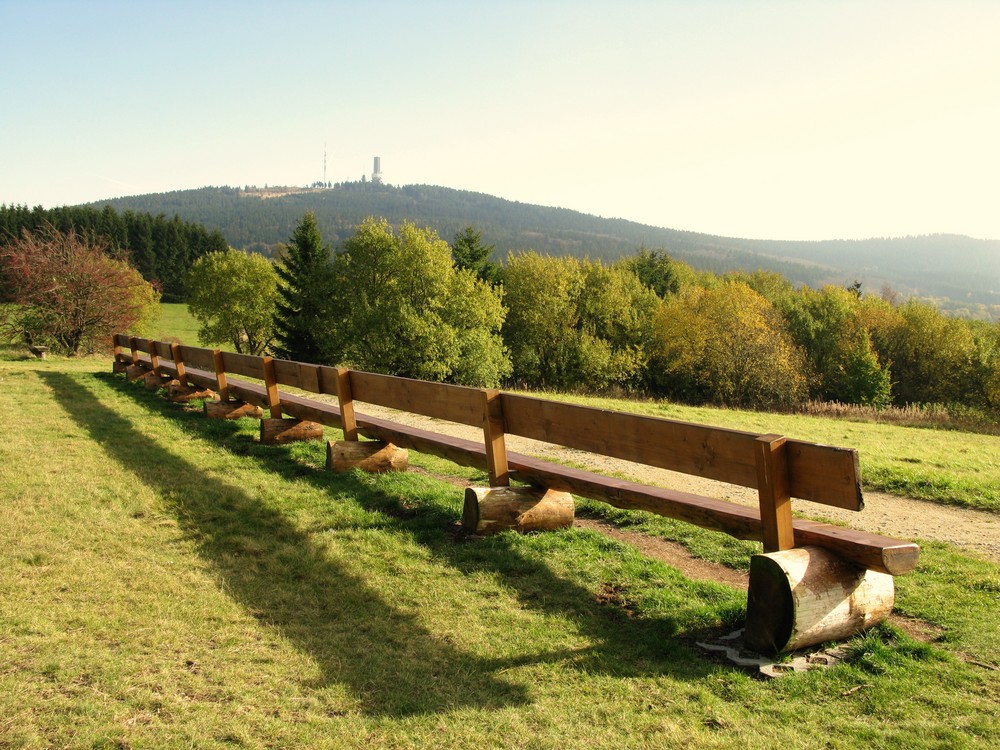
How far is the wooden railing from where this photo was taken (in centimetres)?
348

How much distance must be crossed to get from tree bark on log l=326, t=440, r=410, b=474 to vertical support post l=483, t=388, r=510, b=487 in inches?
81.9

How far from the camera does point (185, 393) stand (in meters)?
12.4

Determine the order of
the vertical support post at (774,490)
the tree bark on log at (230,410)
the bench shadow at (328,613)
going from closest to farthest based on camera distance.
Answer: the bench shadow at (328,613) < the vertical support post at (774,490) < the tree bark on log at (230,410)

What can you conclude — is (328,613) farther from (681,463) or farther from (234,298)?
(234,298)

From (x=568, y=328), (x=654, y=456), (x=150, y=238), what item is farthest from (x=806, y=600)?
(x=150, y=238)

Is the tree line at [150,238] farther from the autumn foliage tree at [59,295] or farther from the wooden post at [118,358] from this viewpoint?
the wooden post at [118,358]

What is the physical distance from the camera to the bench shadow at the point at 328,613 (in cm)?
319

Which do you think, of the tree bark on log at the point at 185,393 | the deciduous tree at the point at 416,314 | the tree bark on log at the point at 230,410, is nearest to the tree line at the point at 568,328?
the deciduous tree at the point at 416,314

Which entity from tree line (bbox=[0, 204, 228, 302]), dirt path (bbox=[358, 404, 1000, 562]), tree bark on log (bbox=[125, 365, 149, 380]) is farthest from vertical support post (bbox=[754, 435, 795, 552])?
tree line (bbox=[0, 204, 228, 302])

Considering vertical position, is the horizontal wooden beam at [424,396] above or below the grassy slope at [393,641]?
above

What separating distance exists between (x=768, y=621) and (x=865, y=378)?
5416 cm

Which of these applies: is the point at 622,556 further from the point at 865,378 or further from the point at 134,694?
the point at 865,378

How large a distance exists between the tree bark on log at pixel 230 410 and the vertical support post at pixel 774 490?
878cm

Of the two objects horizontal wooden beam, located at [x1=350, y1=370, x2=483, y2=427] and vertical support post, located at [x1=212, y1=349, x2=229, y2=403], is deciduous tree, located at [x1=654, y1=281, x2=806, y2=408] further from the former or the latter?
horizontal wooden beam, located at [x1=350, y1=370, x2=483, y2=427]
